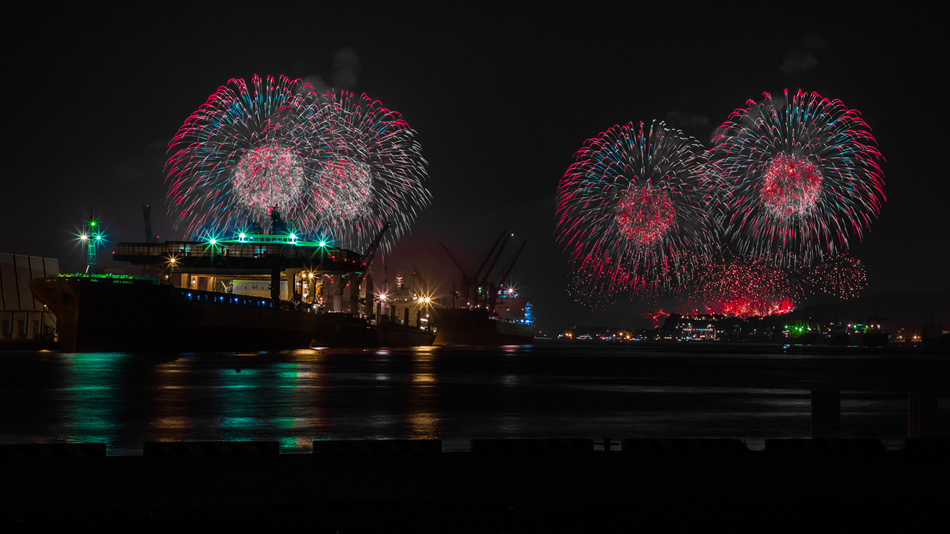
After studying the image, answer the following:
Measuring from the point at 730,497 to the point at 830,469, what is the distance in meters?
3.33

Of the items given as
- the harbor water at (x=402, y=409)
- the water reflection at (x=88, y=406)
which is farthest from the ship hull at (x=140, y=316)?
the harbor water at (x=402, y=409)

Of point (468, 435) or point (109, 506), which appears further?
point (468, 435)

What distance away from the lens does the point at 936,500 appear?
1214cm

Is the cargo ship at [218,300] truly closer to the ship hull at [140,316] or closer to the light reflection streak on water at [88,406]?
the ship hull at [140,316]

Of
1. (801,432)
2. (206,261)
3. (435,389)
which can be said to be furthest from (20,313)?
(801,432)

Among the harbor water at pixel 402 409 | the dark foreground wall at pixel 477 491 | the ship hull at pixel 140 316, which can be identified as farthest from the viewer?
the ship hull at pixel 140 316

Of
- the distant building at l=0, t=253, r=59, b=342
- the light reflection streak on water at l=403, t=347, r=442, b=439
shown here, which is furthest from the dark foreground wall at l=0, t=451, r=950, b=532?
the distant building at l=0, t=253, r=59, b=342

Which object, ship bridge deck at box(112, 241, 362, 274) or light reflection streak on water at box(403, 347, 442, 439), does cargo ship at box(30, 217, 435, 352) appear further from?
light reflection streak on water at box(403, 347, 442, 439)

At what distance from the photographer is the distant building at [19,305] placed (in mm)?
130750

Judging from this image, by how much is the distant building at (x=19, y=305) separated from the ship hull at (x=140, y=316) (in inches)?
1295

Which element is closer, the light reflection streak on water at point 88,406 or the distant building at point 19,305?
the light reflection streak on water at point 88,406

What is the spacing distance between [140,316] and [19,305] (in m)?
45.3

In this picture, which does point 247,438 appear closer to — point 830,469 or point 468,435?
point 468,435

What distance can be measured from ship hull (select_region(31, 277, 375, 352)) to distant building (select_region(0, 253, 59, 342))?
3290 centimetres
